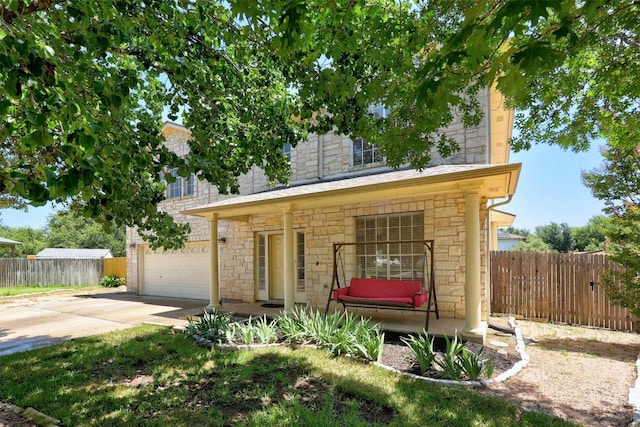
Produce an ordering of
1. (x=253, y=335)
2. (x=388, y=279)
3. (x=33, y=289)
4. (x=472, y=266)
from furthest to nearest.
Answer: (x=33, y=289), (x=388, y=279), (x=472, y=266), (x=253, y=335)

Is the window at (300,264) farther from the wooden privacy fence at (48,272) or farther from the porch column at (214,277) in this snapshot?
the wooden privacy fence at (48,272)

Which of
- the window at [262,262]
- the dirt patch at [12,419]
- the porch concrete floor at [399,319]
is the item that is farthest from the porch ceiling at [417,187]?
the dirt patch at [12,419]

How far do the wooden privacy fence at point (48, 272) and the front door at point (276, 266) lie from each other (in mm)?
13876

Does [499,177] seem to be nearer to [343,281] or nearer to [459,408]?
[459,408]

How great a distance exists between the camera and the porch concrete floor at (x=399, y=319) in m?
6.41

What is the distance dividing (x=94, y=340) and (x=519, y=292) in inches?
362

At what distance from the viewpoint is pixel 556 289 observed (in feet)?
26.5

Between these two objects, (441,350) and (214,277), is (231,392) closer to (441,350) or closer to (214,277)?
(441,350)

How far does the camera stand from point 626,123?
3.96 metres

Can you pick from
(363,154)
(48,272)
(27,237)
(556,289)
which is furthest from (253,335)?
(27,237)

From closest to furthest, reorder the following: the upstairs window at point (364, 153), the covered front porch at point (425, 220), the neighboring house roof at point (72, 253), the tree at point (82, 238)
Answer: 1. the covered front porch at point (425, 220)
2. the upstairs window at point (364, 153)
3. the neighboring house roof at point (72, 253)
4. the tree at point (82, 238)

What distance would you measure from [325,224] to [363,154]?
2146 millimetres

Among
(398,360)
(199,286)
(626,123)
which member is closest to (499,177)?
(626,123)

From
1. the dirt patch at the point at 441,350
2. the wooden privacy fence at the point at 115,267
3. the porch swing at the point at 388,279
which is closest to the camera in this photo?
the dirt patch at the point at 441,350
